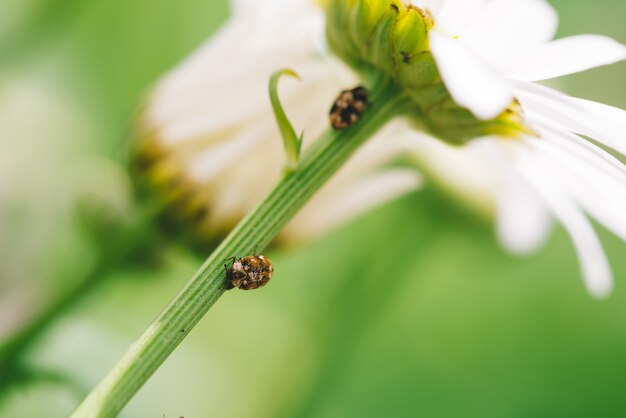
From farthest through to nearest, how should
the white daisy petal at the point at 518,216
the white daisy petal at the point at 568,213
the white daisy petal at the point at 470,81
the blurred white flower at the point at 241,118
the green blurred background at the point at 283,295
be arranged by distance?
the white daisy petal at the point at 518,216 < the green blurred background at the point at 283,295 < the blurred white flower at the point at 241,118 < the white daisy petal at the point at 568,213 < the white daisy petal at the point at 470,81

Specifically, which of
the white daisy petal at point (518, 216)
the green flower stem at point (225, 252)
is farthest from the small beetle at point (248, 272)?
the white daisy petal at point (518, 216)

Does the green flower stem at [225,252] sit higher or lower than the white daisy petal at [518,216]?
lower

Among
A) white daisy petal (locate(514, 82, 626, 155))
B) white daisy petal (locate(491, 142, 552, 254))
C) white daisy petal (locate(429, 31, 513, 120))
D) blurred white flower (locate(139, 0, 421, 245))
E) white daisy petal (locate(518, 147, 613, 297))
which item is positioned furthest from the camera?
white daisy petal (locate(491, 142, 552, 254))

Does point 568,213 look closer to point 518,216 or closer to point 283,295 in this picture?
point 518,216

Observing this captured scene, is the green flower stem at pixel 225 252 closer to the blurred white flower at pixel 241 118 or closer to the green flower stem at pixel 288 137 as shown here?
the green flower stem at pixel 288 137

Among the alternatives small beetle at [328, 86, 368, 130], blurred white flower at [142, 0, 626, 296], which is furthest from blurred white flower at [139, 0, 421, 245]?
small beetle at [328, 86, 368, 130]

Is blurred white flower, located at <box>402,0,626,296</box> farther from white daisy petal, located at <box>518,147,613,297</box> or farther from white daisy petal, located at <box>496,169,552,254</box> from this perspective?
white daisy petal, located at <box>496,169,552,254</box>

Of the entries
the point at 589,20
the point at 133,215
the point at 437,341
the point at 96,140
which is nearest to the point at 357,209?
the point at 133,215
